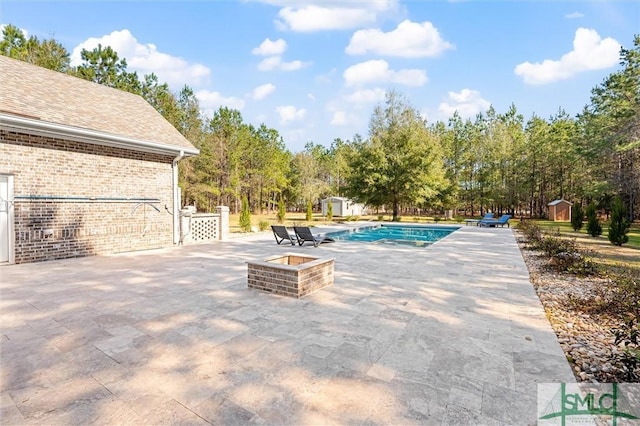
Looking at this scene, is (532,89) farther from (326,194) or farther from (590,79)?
(326,194)

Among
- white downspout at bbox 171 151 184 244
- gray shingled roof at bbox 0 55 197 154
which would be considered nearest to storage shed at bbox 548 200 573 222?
gray shingled roof at bbox 0 55 197 154

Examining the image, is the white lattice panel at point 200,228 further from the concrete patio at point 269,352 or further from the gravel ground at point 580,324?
the gravel ground at point 580,324

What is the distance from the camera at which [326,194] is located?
45000 millimetres

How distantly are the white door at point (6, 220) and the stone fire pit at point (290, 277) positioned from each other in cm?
643

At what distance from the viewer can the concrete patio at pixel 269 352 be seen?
2303 mm

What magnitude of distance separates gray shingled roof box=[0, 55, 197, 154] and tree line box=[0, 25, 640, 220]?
1356 centimetres

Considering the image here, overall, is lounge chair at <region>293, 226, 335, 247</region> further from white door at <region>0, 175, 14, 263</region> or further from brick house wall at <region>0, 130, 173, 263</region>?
white door at <region>0, 175, 14, 263</region>

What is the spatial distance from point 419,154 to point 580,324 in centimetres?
2210

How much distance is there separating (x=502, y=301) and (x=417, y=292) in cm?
130

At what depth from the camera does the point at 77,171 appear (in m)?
8.64

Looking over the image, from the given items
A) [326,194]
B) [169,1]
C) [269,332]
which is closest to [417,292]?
[269,332]

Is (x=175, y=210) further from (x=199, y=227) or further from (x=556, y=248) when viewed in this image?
(x=556, y=248)

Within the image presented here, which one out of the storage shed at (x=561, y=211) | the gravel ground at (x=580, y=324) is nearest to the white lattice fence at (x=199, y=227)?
the gravel ground at (x=580, y=324)

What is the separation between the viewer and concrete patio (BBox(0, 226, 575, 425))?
230cm
